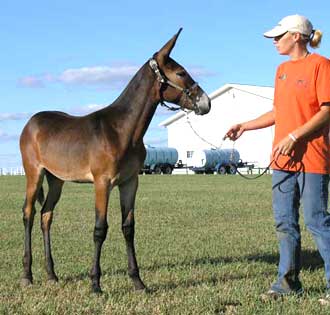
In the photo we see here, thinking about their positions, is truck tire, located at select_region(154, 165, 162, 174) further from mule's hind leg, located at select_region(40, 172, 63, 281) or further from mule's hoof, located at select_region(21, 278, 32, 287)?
mule's hoof, located at select_region(21, 278, 32, 287)

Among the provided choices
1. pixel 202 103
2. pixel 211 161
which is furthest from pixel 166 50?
pixel 211 161

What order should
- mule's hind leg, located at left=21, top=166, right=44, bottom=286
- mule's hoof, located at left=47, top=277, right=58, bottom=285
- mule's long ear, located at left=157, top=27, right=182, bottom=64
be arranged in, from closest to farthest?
mule's long ear, located at left=157, top=27, right=182, bottom=64, mule's hoof, located at left=47, top=277, right=58, bottom=285, mule's hind leg, located at left=21, top=166, right=44, bottom=286

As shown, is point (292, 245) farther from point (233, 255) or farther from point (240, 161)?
point (240, 161)

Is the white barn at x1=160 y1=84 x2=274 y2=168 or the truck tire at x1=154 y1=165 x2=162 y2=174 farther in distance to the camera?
the white barn at x1=160 y1=84 x2=274 y2=168

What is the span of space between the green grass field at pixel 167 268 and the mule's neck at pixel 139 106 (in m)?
1.76

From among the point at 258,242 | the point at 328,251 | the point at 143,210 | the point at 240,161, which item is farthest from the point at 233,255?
the point at 240,161

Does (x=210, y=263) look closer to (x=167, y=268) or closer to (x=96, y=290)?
(x=167, y=268)

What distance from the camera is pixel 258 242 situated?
1209 centimetres

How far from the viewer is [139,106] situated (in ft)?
25.1

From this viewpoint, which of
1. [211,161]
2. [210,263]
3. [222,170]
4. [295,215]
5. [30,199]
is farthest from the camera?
[222,170]

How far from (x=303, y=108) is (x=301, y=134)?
13.4 inches

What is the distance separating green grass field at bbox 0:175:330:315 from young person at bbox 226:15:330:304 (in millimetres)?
853

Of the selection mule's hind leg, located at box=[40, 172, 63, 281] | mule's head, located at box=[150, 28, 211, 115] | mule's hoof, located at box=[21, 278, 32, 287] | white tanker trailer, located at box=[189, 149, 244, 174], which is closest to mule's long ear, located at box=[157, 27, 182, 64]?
mule's head, located at box=[150, 28, 211, 115]

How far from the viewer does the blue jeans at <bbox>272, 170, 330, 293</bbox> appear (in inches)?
255
